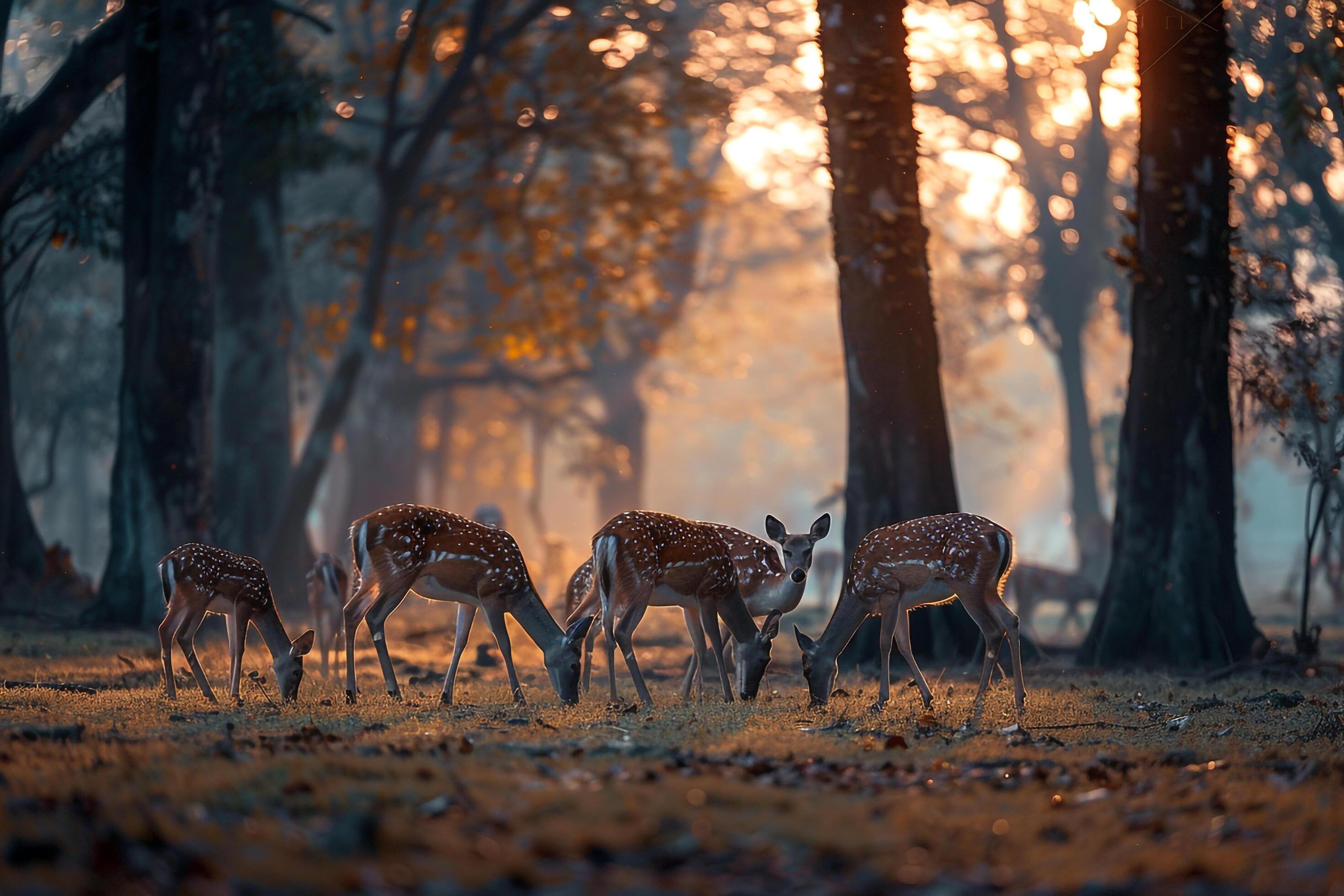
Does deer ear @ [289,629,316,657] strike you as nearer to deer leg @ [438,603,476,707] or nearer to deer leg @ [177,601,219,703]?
deer leg @ [177,601,219,703]

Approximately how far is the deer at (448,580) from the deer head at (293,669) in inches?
11.4

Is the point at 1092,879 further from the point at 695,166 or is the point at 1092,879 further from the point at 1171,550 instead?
the point at 695,166

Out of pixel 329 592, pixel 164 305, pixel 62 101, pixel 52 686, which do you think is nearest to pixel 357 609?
pixel 52 686

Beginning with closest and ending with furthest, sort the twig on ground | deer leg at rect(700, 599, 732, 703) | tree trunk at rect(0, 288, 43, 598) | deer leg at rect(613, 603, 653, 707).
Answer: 1. the twig on ground
2. deer leg at rect(613, 603, 653, 707)
3. deer leg at rect(700, 599, 732, 703)
4. tree trunk at rect(0, 288, 43, 598)

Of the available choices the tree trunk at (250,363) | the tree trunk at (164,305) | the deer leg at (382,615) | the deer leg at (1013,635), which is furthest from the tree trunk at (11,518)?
the deer leg at (1013,635)

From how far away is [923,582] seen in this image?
9.75 meters

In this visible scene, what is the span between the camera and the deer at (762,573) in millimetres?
10836

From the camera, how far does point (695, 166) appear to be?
38.6 metres

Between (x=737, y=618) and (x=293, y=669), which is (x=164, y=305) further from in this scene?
(x=737, y=618)

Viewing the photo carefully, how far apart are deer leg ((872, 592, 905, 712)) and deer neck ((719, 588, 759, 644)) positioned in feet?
3.25

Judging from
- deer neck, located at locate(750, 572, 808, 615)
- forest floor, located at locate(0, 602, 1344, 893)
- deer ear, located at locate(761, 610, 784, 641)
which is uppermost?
deer neck, located at locate(750, 572, 808, 615)

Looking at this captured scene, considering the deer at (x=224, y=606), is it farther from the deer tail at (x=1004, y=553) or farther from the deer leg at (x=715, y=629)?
the deer tail at (x=1004, y=553)

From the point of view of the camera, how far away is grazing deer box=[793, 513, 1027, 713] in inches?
376

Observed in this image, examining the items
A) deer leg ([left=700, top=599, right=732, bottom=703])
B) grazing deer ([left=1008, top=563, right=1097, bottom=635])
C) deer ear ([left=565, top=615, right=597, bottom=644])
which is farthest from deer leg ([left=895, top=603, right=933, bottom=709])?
grazing deer ([left=1008, top=563, right=1097, bottom=635])
